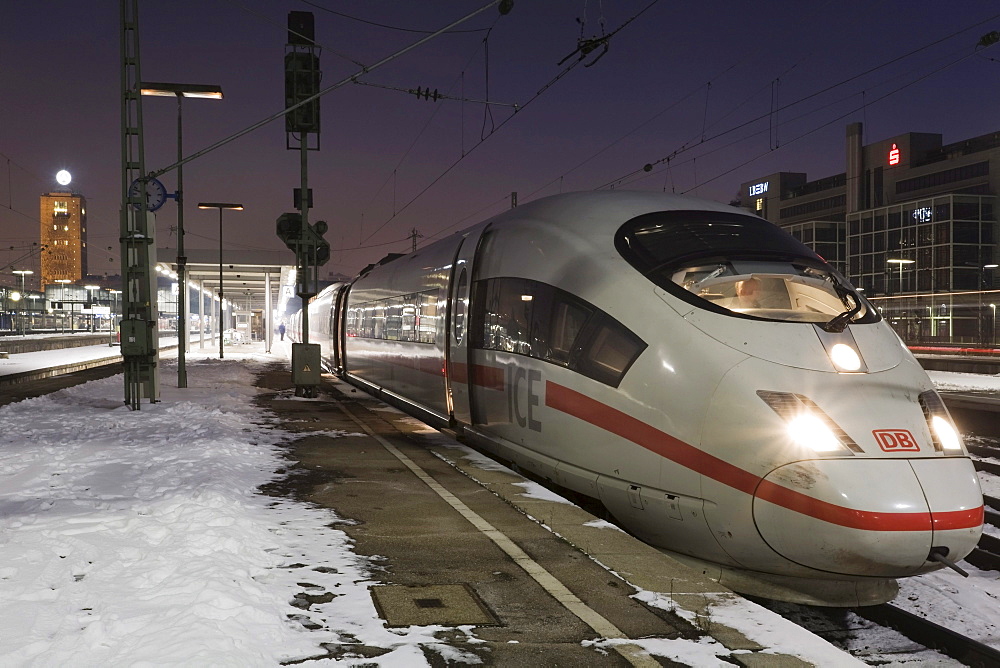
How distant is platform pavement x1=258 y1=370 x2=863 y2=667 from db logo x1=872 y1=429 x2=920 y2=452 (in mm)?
1398

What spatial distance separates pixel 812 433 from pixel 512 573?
216 cm

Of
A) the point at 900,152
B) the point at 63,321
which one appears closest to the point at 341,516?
the point at 900,152

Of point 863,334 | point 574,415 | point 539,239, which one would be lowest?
point 574,415

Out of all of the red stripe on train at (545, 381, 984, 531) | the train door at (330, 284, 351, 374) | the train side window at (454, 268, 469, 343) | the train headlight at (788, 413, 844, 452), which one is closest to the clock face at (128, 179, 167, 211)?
the train side window at (454, 268, 469, 343)

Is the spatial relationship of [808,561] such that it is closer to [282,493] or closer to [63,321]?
[282,493]

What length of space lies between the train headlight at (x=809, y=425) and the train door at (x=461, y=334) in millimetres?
5211

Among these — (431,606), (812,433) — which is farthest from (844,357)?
(431,606)

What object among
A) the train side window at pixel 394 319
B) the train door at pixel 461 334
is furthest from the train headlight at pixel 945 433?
the train side window at pixel 394 319

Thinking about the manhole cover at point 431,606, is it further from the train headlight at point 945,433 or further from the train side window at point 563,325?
the train headlight at point 945,433

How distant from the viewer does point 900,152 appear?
84188 mm

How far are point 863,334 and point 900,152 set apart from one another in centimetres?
8836

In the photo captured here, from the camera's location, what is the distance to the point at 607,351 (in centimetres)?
693

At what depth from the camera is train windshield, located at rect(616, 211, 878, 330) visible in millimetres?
6570

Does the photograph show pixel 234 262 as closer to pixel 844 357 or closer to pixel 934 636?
pixel 844 357
